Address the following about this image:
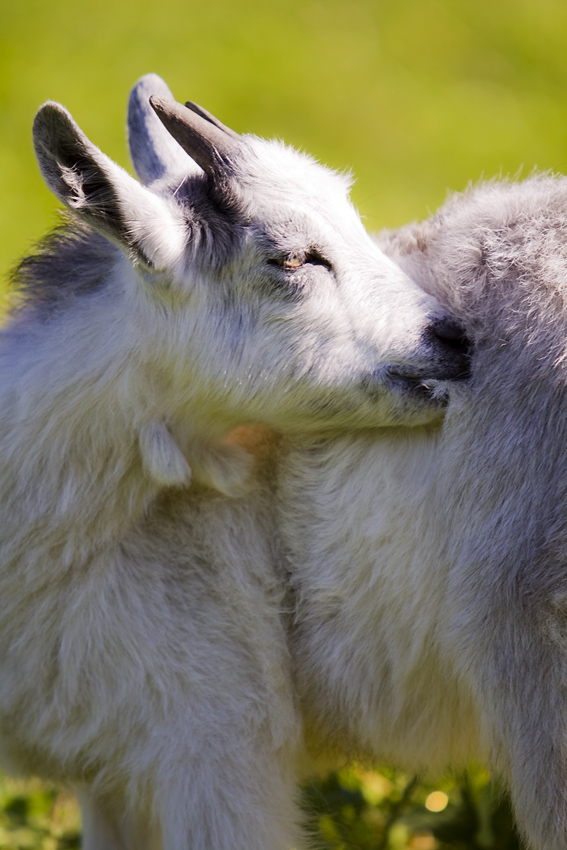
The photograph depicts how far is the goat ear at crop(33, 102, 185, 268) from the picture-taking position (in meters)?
2.06

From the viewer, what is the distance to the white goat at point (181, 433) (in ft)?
7.29

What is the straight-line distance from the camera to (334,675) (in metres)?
2.39

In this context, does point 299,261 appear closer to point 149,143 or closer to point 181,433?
point 181,433

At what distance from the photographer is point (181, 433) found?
90.9 inches

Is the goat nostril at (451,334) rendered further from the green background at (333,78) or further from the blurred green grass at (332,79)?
the green background at (333,78)

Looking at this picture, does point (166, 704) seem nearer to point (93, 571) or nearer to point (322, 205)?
point (93, 571)

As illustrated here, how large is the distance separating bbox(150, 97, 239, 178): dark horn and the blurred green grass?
374 cm

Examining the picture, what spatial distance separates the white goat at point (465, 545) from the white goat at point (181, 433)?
0.33 feet

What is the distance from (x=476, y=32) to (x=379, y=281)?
6.46 meters

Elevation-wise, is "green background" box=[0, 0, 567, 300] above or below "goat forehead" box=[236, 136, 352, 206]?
above

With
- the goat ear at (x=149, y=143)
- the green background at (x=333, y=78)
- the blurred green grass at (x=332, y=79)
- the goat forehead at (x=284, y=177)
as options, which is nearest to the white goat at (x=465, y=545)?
the goat forehead at (x=284, y=177)

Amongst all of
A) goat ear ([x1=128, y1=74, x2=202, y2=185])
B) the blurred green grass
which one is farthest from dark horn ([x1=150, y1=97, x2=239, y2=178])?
the blurred green grass

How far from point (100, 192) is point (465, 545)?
1133 mm

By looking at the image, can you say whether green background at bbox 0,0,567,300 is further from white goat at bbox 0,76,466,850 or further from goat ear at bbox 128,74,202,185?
white goat at bbox 0,76,466,850
